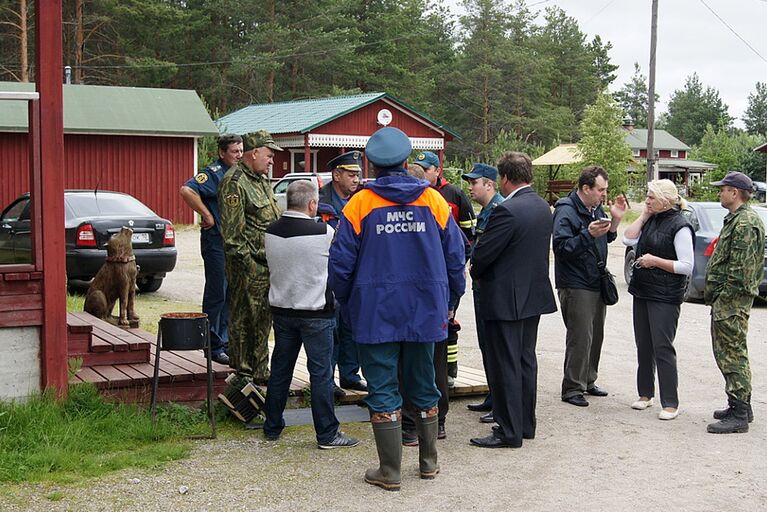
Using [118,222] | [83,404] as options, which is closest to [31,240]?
[83,404]

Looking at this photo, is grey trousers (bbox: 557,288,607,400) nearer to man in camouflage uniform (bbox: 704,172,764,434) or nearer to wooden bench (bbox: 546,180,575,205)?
man in camouflage uniform (bbox: 704,172,764,434)

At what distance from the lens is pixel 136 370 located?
673 cm

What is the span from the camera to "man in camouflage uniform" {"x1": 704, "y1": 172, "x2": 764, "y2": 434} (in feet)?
21.9

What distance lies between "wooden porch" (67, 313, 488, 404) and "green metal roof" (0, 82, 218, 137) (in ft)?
62.1

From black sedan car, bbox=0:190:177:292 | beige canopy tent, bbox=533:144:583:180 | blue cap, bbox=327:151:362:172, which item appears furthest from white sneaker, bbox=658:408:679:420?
beige canopy tent, bbox=533:144:583:180

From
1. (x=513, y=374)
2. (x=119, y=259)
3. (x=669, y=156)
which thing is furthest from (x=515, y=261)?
(x=669, y=156)

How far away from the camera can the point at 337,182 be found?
7.13 meters

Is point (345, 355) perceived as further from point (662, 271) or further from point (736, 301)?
point (736, 301)

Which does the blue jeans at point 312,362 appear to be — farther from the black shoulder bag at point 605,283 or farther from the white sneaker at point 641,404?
the white sneaker at point 641,404

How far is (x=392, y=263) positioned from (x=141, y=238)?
8.24 meters

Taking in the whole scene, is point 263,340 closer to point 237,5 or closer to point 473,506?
point 473,506

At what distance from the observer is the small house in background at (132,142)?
25938 mm

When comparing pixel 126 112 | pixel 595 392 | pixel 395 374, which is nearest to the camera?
pixel 395 374

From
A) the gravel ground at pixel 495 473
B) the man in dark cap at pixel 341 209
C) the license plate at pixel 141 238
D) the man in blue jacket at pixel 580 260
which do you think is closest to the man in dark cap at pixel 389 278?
the gravel ground at pixel 495 473
